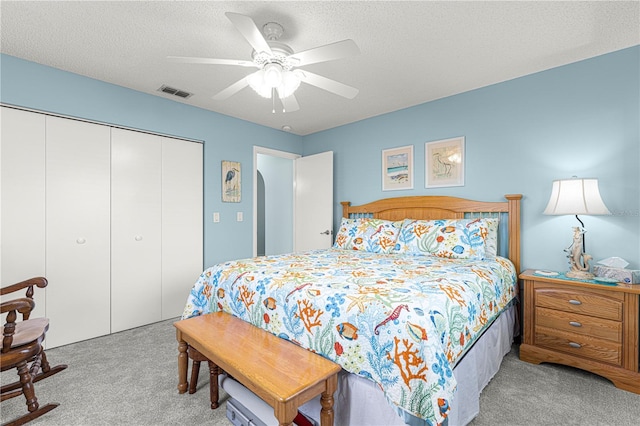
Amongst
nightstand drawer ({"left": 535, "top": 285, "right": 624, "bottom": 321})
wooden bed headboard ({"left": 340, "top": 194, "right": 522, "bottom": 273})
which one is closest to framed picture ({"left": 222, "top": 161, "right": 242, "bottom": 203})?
wooden bed headboard ({"left": 340, "top": 194, "right": 522, "bottom": 273})

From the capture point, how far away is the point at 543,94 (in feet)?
8.73

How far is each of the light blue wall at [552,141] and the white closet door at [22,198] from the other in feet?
12.0

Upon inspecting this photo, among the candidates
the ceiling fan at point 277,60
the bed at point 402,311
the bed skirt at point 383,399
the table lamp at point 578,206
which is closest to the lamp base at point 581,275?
the table lamp at point 578,206

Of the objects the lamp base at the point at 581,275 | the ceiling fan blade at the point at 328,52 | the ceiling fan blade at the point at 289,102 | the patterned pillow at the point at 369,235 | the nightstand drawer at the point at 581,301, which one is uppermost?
the ceiling fan blade at the point at 328,52

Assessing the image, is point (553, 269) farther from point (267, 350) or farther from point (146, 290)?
point (146, 290)

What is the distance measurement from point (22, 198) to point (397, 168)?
367 centimetres

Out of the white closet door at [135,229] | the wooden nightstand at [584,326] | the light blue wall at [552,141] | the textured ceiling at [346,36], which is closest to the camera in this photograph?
the textured ceiling at [346,36]

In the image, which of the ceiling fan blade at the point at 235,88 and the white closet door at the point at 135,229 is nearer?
the ceiling fan blade at the point at 235,88

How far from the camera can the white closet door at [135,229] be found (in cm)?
298

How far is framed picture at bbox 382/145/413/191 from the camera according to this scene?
11.7 feet

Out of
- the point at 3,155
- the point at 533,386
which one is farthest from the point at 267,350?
the point at 3,155

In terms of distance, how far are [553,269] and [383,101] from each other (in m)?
2.34

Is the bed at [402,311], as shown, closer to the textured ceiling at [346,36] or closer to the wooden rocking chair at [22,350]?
the wooden rocking chair at [22,350]

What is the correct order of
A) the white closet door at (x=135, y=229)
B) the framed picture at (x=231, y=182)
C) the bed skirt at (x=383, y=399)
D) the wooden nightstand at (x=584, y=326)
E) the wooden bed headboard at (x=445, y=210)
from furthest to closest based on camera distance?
the framed picture at (x=231, y=182)
the white closet door at (x=135, y=229)
the wooden bed headboard at (x=445, y=210)
the wooden nightstand at (x=584, y=326)
the bed skirt at (x=383, y=399)
